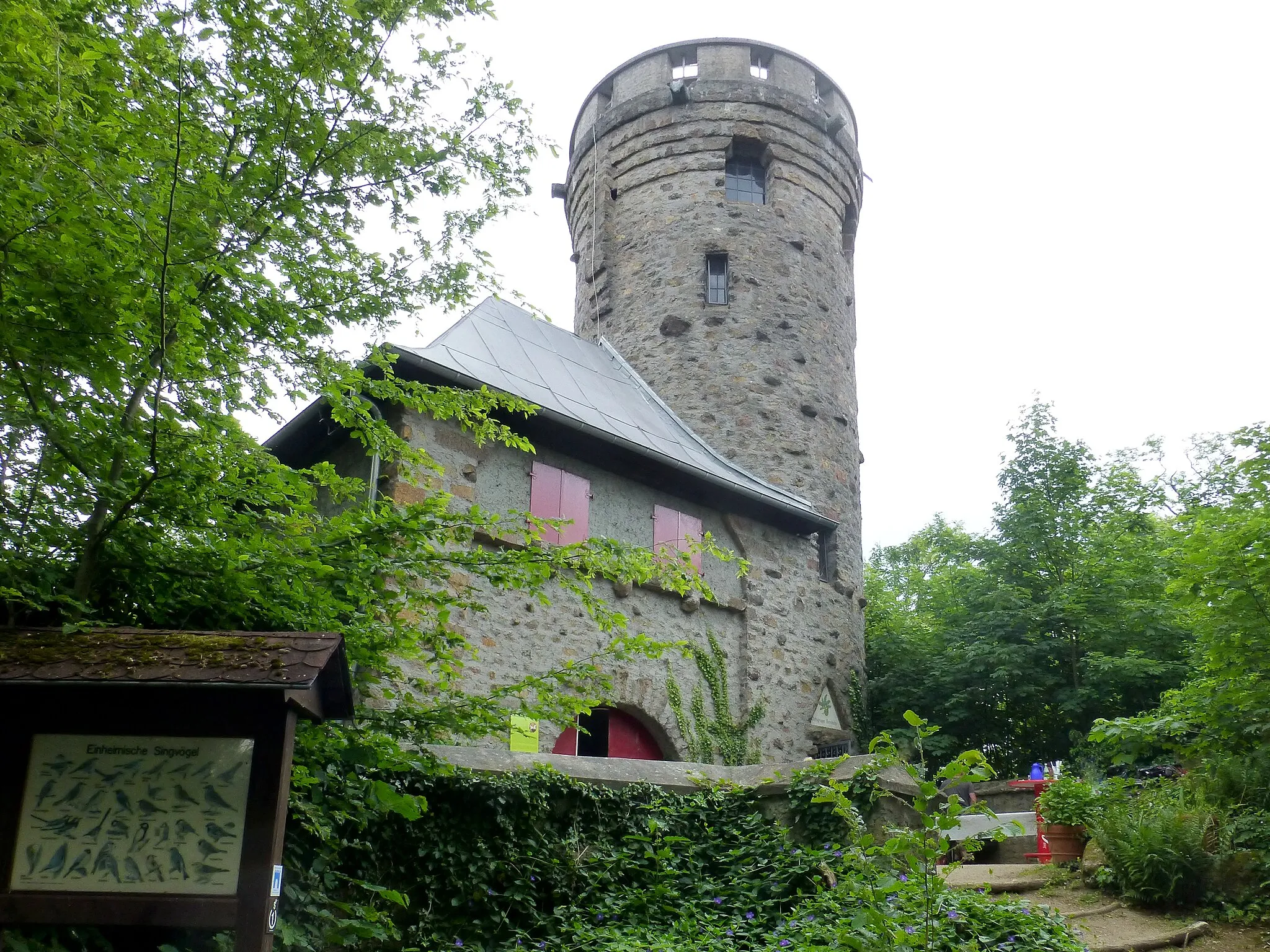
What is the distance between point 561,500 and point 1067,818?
18.5 feet

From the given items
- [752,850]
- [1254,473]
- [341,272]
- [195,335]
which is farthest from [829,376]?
[195,335]

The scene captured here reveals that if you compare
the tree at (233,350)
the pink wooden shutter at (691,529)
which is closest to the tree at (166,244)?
the tree at (233,350)

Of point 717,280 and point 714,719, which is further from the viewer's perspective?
point 717,280

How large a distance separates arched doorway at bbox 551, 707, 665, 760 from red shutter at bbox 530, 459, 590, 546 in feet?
6.19

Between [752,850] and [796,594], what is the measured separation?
6.95 meters

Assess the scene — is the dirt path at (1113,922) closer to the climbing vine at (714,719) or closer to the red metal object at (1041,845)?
the red metal object at (1041,845)

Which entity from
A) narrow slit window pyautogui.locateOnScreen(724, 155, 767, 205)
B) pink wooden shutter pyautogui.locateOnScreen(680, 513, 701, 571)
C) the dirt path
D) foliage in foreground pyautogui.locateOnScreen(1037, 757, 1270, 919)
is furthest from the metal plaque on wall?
narrow slit window pyautogui.locateOnScreen(724, 155, 767, 205)

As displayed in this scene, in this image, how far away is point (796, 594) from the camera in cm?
1388

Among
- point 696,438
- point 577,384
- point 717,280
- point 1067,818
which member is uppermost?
point 717,280

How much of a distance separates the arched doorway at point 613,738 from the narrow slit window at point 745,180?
8446mm

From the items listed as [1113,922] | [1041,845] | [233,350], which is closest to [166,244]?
[233,350]

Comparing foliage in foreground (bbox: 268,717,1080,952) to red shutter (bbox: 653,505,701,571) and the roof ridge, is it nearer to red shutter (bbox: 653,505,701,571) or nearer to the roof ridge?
red shutter (bbox: 653,505,701,571)

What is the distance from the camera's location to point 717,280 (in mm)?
16109

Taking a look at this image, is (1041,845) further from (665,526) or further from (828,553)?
(828,553)
